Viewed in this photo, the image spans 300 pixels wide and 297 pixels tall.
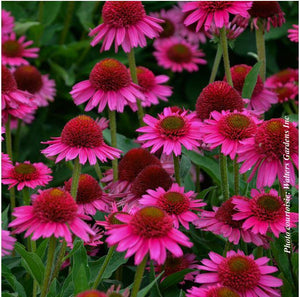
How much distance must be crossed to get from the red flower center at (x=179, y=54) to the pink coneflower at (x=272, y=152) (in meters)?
1.52

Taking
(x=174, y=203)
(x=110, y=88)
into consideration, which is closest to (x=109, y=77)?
(x=110, y=88)

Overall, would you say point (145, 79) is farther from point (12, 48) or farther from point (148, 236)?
point (148, 236)

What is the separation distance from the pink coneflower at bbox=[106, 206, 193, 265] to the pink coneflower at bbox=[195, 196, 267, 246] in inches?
11.0

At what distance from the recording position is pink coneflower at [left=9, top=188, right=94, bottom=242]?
1073mm

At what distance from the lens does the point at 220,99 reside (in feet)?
4.88

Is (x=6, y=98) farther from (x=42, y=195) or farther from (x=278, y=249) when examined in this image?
(x=278, y=249)

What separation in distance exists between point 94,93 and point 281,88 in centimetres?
90

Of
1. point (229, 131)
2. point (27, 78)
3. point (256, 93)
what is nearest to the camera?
point (229, 131)

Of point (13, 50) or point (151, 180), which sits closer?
point (151, 180)

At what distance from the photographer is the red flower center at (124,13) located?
5.36ft

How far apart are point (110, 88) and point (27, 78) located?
87 cm

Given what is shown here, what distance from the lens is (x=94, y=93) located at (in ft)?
5.28

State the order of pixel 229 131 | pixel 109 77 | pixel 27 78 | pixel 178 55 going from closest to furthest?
pixel 229 131 → pixel 109 77 → pixel 27 78 → pixel 178 55

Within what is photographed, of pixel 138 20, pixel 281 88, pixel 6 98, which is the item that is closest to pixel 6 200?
pixel 6 98
